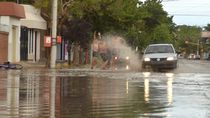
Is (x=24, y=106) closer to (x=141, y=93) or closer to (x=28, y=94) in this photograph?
(x=28, y=94)

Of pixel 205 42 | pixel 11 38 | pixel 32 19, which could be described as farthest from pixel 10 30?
pixel 205 42

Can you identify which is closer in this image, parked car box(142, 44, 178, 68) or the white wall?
parked car box(142, 44, 178, 68)

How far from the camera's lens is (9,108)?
38.5 feet

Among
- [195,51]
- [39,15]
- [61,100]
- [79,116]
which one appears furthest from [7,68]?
[195,51]

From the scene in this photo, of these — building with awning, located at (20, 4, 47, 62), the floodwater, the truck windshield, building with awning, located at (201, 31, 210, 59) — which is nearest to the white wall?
building with awning, located at (20, 4, 47, 62)

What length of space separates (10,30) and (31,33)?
8.20 m

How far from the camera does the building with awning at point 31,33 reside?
158 ft

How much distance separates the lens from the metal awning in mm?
47906

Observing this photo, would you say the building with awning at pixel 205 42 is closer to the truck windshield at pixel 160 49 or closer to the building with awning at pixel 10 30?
the building with awning at pixel 10 30

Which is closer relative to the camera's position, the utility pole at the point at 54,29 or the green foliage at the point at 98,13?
the utility pole at the point at 54,29

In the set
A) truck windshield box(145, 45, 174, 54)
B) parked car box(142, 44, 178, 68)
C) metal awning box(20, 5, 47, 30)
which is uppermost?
metal awning box(20, 5, 47, 30)

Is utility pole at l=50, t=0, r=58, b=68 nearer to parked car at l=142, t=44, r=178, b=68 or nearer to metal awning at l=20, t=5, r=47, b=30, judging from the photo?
parked car at l=142, t=44, r=178, b=68

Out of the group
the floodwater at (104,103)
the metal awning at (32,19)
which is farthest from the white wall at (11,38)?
the floodwater at (104,103)

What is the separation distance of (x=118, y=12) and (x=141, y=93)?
35.3m
